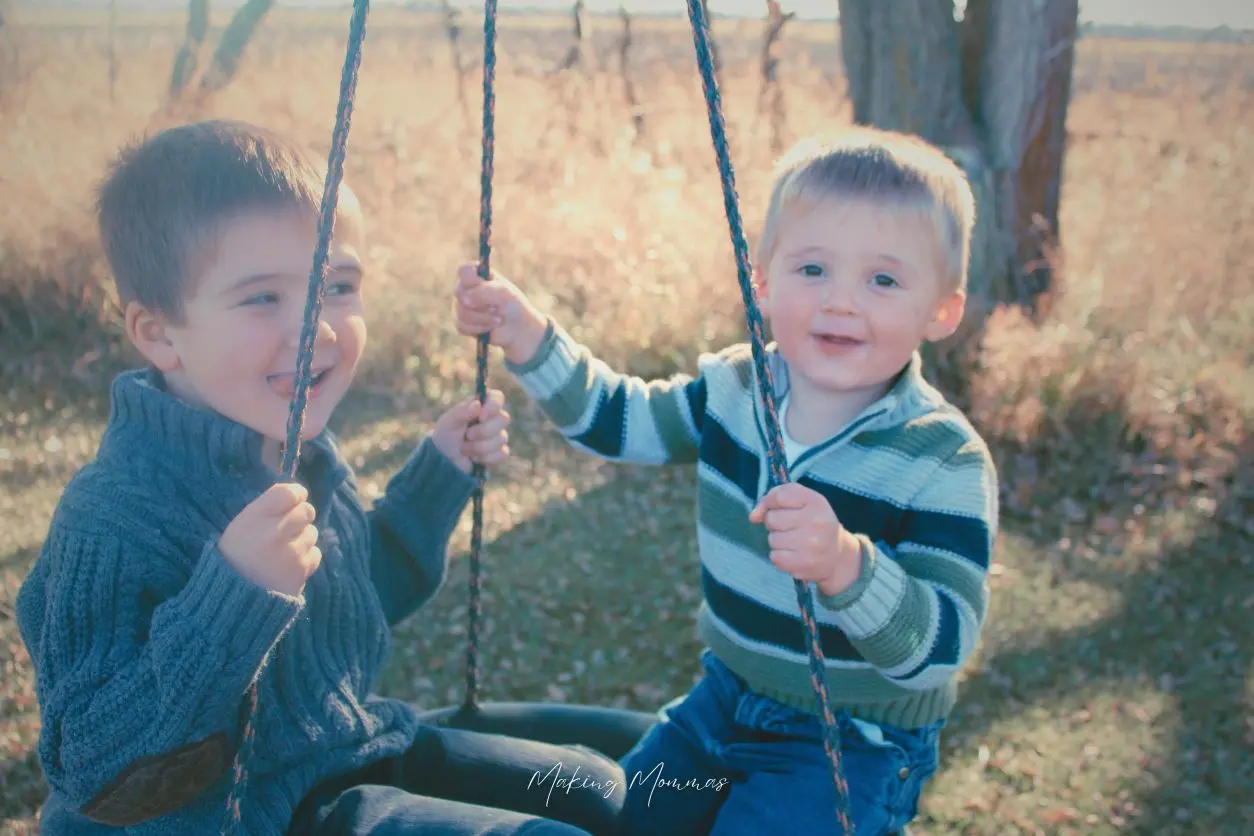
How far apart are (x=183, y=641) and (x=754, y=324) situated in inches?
36.6

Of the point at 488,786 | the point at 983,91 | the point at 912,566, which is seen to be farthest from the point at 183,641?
the point at 983,91

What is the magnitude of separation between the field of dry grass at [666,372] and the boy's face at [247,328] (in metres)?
1.51

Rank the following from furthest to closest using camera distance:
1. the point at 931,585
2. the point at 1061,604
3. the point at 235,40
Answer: the point at 235,40
the point at 1061,604
the point at 931,585

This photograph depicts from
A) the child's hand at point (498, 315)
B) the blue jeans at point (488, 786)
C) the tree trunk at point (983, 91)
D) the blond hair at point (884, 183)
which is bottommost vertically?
the blue jeans at point (488, 786)

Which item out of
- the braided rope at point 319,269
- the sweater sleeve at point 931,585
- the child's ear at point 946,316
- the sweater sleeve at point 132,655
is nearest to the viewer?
the braided rope at point 319,269

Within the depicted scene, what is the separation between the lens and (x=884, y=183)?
2.03 metres

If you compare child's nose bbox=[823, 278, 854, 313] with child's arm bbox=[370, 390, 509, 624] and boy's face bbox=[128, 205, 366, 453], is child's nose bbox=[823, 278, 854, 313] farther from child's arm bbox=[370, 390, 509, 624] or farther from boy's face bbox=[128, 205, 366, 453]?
boy's face bbox=[128, 205, 366, 453]

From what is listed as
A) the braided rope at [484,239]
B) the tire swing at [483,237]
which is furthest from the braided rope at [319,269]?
the braided rope at [484,239]

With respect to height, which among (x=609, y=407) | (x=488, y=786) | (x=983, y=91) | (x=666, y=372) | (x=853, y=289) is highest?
(x=983, y=91)

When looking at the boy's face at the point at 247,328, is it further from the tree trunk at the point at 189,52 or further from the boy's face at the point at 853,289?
the tree trunk at the point at 189,52

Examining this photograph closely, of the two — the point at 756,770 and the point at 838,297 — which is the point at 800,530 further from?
the point at 756,770

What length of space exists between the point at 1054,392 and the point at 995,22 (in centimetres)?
184

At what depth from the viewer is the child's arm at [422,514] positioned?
236 cm

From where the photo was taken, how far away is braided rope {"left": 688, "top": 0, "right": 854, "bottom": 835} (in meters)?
1.50
